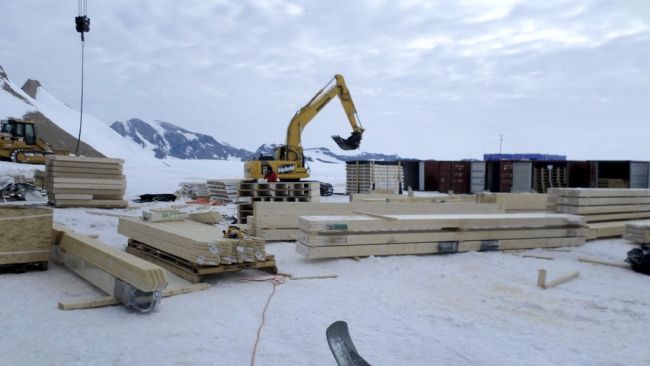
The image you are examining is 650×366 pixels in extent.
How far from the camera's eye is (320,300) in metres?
5.73

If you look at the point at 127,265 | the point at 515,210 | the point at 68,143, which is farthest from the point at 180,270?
the point at 68,143

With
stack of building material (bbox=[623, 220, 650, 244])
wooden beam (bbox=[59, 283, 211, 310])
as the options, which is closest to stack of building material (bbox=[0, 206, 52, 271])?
wooden beam (bbox=[59, 283, 211, 310])

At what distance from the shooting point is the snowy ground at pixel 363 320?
4.06m

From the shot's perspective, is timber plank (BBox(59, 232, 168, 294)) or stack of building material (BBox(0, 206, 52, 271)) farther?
stack of building material (BBox(0, 206, 52, 271))

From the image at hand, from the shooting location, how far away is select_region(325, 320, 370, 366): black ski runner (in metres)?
3.56

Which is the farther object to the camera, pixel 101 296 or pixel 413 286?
pixel 413 286

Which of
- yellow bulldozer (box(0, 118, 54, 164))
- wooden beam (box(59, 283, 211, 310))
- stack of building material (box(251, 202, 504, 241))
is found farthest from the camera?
yellow bulldozer (box(0, 118, 54, 164))

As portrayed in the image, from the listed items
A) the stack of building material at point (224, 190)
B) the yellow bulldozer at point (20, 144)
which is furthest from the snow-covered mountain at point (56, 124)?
the stack of building material at point (224, 190)

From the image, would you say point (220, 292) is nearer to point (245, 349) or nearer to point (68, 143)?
point (245, 349)

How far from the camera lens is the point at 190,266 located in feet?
21.6

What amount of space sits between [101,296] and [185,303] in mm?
1028

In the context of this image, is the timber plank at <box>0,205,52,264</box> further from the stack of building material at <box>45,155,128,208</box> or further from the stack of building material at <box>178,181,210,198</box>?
the stack of building material at <box>178,181,210,198</box>

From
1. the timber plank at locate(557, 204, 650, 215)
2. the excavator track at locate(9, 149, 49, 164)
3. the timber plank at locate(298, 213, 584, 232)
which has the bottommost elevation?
the timber plank at locate(298, 213, 584, 232)

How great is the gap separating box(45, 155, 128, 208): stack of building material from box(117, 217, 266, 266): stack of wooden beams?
7.70 metres
